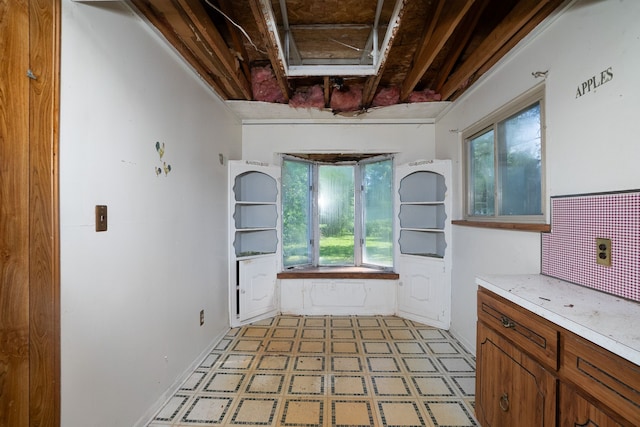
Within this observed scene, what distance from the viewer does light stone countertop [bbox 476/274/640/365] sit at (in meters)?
0.83

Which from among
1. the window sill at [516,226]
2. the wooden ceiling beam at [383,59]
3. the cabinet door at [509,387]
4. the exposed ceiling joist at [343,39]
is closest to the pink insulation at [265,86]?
the exposed ceiling joist at [343,39]

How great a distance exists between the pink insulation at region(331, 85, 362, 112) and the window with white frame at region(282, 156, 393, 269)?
932mm

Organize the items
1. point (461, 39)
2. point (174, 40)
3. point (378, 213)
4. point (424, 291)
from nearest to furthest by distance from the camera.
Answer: point (174, 40)
point (461, 39)
point (424, 291)
point (378, 213)

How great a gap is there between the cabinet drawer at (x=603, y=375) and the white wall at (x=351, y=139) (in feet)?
8.84

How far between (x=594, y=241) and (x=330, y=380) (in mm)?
1824

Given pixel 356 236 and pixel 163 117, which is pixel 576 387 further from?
pixel 356 236

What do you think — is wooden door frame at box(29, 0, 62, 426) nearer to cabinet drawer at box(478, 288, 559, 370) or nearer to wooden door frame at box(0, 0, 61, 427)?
wooden door frame at box(0, 0, 61, 427)

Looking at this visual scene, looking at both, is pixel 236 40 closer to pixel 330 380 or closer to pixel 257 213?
pixel 257 213

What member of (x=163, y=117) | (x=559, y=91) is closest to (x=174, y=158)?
(x=163, y=117)

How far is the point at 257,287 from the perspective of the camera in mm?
3199

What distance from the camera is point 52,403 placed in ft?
3.69

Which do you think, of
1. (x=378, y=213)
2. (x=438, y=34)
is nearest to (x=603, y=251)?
(x=438, y=34)

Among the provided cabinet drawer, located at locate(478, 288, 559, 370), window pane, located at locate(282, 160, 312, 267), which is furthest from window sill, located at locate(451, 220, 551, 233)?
window pane, located at locate(282, 160, 312, 267)

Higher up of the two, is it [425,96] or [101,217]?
[425,96]
